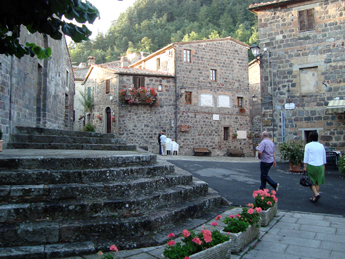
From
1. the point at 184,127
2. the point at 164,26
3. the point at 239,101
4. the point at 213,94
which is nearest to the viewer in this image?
the point at 184,127

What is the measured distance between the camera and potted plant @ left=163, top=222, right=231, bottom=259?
2596mm

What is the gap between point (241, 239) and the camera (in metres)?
3.49

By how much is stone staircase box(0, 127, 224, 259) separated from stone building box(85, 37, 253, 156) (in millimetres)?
14943

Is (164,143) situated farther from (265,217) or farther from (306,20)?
(265,217)

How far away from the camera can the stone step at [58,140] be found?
671 cm

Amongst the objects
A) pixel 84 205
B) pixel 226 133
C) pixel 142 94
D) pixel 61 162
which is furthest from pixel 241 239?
pixel 226 133

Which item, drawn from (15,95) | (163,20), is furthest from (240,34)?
(15,95)

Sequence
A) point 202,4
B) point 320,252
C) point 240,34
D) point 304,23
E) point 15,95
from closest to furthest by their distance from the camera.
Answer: point 320,252 < point 15,95 < point 304,23 < point 240,34 < point 202,4

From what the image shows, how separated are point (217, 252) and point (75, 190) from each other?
6.53ft

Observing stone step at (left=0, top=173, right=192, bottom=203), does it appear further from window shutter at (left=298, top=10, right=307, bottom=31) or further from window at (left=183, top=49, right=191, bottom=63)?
window at (left=183, top=49, right=191, bottom=63)

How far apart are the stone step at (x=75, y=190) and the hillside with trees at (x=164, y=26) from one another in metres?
41.0

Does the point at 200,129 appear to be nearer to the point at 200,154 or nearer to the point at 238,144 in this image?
the point at 200,154

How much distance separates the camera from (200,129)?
21.3 m

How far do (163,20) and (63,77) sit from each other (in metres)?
51.7
